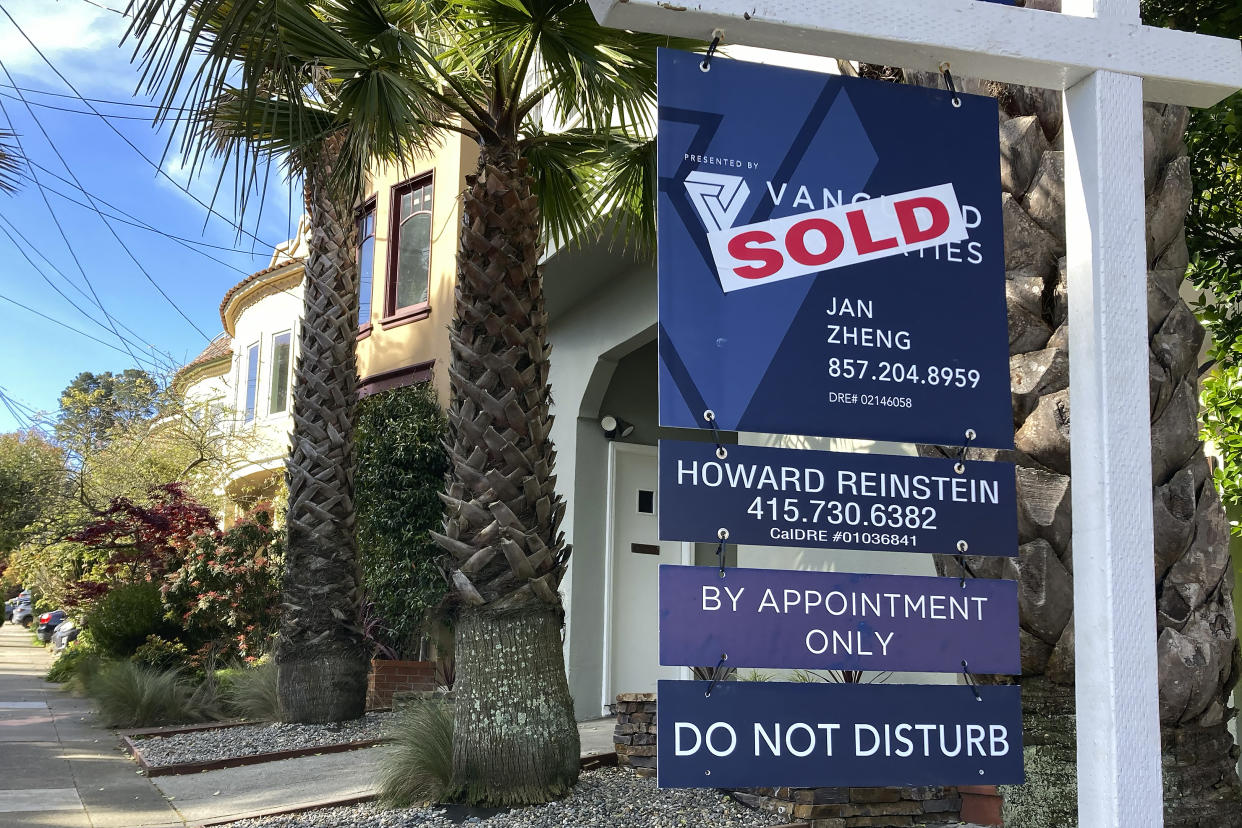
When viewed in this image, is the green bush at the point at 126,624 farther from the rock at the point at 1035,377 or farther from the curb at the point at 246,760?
the rock at the point at 1035,377

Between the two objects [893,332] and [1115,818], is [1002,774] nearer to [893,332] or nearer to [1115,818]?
[1115,818]

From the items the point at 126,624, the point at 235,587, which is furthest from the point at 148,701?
the point at 126,624

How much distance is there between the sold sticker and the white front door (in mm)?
8405

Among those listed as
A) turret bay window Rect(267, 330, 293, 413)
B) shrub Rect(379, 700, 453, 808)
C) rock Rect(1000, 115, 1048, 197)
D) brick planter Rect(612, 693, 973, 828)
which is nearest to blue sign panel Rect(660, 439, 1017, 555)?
rock Rect(1000, 115, 1048, 197)

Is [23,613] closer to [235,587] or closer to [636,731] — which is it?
[235,587]

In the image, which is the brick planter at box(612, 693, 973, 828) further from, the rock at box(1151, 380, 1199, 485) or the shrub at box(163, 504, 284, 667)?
the shrub at box(163, 504, 284, 667)

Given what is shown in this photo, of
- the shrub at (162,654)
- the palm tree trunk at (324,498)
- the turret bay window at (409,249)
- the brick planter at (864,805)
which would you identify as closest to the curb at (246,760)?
the palm tree trunk at (324,498)

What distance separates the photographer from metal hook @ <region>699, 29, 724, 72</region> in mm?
2898

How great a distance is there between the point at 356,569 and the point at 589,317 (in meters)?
3.73

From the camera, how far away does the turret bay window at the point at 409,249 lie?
14.1 metres

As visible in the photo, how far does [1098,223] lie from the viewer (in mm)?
2926

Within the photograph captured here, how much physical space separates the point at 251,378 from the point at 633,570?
1460 cm

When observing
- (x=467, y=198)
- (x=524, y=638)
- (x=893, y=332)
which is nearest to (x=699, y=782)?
(x=893, y=332)

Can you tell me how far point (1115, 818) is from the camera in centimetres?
272
